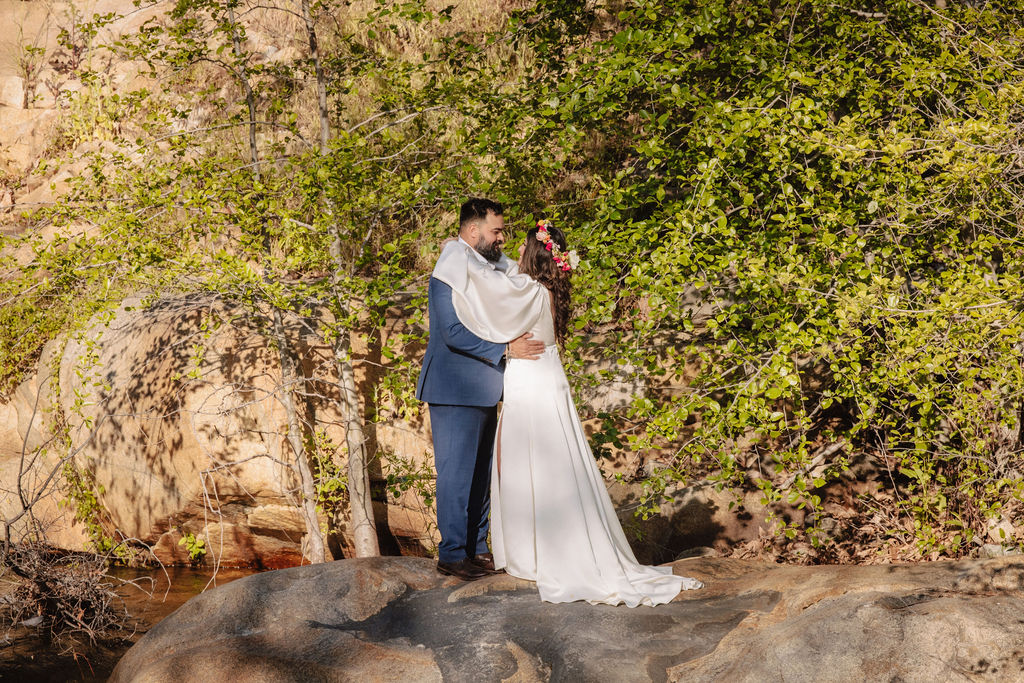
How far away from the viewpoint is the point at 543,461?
442cm

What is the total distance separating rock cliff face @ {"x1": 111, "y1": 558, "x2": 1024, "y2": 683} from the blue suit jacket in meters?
1.01

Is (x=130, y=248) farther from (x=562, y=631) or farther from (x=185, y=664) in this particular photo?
(x=562, y=631)

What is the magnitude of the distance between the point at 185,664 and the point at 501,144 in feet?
12.5

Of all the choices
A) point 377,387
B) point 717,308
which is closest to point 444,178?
point 377,387

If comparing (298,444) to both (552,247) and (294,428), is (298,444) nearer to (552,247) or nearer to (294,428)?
(294,428)

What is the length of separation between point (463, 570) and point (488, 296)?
1.54 metres

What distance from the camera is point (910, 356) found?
476 cm

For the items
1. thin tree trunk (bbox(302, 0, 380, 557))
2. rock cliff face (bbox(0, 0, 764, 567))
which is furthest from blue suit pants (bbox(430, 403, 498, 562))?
thin tree trunk (bbox(302, 0, 380, 557))

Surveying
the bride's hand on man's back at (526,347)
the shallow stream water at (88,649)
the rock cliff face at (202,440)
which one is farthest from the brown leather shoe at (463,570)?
the rock cliff face at (202,440)

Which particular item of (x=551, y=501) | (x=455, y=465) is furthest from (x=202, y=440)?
(x=551, y=501)

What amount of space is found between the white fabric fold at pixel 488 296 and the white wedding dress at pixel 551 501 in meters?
0.07

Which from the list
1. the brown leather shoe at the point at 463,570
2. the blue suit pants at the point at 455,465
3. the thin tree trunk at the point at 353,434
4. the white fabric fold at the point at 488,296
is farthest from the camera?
the thin tree trunk at the point at 353,434

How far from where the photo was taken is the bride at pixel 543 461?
424 centimetres

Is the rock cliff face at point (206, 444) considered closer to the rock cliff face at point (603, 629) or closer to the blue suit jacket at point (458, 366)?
the blue suit jacket at point (458, 366)
